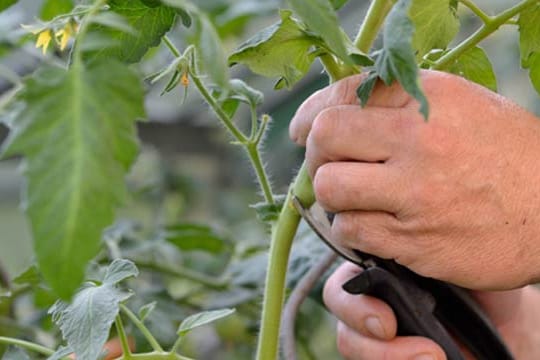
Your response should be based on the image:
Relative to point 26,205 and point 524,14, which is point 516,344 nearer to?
point 524,14

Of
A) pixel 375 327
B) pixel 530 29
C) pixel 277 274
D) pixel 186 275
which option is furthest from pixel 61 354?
pixel 186 275

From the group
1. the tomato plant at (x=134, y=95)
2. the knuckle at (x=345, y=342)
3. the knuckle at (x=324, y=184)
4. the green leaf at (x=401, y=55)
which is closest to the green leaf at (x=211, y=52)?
the tomato plant at (x=134, y=95)

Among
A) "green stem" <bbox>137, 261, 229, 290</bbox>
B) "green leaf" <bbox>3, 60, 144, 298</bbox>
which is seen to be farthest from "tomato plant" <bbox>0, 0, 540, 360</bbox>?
"green stem" <bbox>137, 261, 229, 290</bbox>

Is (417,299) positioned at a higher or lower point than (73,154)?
lower

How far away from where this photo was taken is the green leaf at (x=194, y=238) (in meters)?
1.11

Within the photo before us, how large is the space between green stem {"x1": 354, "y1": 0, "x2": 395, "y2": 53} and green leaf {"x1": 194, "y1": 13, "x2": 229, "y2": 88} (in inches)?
8.3

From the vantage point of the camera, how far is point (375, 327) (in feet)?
2.35

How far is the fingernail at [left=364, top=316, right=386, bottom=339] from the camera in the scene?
709 mm

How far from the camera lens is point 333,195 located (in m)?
0.60

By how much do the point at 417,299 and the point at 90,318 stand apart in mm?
264

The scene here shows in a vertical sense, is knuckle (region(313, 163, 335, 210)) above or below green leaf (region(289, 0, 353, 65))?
below

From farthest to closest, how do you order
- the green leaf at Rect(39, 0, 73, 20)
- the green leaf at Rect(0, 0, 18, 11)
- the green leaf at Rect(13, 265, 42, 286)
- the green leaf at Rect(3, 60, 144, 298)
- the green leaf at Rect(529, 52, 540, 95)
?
the green leaf at Rect(39, 0, 73, 20), the green leaf at Rect(13, 265, 42, 286), the green leaf at Rect(529, 52, 540, 95), the green leaf at Rect(0, 0, 18, 11), the green leaf at Rect(3, 60, 144, 298)

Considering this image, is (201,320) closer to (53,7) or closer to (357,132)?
(357,132)

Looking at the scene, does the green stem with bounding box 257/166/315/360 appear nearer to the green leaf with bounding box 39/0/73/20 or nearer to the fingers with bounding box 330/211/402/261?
the fingers with bounding box 330/211/402/261
